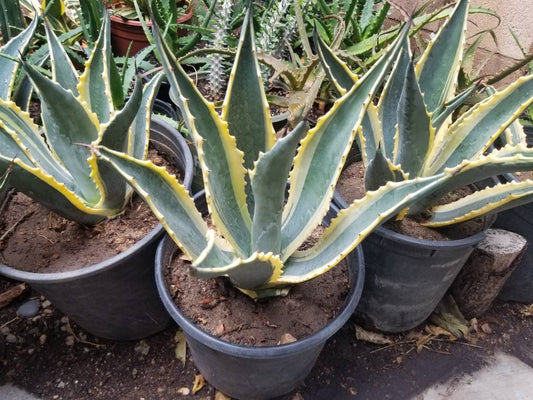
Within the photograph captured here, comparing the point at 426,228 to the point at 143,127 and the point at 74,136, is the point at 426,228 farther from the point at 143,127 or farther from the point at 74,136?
the point at 74,136

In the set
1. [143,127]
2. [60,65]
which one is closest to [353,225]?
[143,127]

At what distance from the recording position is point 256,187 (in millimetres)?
749

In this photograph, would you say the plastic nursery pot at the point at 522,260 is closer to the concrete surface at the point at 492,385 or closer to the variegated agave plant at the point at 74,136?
the concrete surface at the point at 492,385

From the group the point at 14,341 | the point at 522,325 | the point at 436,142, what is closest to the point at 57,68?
the point at 14,341

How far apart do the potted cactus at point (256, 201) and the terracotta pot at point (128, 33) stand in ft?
4.14

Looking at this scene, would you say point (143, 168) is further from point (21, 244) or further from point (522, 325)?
point (522, 325)

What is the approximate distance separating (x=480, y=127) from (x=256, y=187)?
2.27 ft

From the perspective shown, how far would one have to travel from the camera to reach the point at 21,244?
1.08 meters

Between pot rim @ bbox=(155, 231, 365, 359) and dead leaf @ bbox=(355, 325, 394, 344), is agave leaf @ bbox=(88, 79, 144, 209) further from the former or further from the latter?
dead leaf @ bbox=(355, 325, 394, 344)

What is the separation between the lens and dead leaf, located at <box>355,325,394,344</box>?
1.37m

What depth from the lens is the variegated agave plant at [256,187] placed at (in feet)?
2.50

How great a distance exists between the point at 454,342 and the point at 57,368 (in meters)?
1.20

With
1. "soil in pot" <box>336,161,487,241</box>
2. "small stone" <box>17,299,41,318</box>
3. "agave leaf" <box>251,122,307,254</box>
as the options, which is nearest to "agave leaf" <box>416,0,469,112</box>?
"soil in pot" <box>336,161,487,241</box>

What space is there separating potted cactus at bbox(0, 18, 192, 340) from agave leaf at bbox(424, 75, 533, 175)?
26.3 inches
